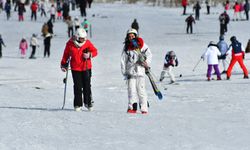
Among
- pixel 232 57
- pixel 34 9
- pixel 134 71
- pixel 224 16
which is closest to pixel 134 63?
pixel 134 71

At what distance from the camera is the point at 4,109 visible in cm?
1220

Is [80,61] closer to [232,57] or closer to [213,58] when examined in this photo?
[213,58]

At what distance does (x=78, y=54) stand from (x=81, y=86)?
559 mm

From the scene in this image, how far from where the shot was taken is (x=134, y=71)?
37.9 feet

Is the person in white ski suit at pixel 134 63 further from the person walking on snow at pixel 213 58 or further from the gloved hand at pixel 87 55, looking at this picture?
the person walking on snow at pixel 213 58

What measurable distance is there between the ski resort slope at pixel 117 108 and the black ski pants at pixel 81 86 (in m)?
0.34

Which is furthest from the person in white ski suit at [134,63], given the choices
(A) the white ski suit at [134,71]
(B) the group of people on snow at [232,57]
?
(B) the group of people on snow at [232,57]

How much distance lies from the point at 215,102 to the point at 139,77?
152 inches

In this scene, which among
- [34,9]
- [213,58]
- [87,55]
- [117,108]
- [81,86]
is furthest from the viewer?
[34,9]

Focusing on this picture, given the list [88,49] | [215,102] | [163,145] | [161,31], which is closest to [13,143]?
[163,145]

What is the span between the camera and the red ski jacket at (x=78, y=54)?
11.4 metres

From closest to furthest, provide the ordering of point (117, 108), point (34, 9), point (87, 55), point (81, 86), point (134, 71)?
1. point (87, 55)
2. point (134, 71)
3. point (81, 86)
4. point (117, 108)
5. point (34, 9)

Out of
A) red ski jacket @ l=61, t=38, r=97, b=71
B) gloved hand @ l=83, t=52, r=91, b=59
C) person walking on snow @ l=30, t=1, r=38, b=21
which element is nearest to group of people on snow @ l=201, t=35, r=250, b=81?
red ski jacket @ l=61, t=38, r=97, b=71

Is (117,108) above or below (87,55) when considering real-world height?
below
